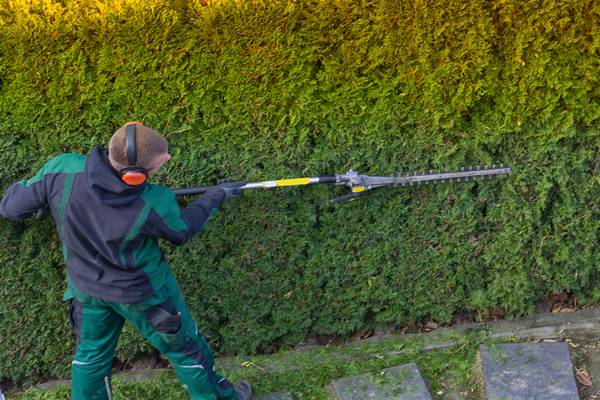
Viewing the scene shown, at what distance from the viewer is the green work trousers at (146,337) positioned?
341 centimetres

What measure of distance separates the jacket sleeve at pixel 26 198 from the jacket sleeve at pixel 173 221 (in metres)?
0.56

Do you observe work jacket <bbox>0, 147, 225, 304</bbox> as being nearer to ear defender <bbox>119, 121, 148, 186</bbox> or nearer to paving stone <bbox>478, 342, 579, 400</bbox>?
ear defender <bbox>119, 121, 148, 186</bbox>

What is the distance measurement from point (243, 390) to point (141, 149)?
1.55m

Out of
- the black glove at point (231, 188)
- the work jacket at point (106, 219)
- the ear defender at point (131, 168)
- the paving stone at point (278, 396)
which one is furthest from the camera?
the paving stone at point (278, 396)

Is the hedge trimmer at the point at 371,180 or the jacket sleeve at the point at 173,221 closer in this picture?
the jacket sleeve at the point at 173,221

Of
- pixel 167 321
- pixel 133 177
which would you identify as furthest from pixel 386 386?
pixel 133 177

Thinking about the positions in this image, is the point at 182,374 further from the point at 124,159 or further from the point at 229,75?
the point at 229,75

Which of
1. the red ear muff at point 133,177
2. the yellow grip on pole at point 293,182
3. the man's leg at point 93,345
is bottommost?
the man's leg at point 93,345

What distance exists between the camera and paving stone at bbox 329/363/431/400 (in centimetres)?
381

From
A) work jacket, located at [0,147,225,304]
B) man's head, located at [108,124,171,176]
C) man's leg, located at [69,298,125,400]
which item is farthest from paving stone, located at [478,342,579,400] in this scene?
man's head, located at [108,124,171,176]

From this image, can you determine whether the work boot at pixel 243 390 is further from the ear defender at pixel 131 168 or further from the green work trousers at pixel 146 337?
the ear defender at pixel 131 168

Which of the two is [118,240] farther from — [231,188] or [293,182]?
[293,182]

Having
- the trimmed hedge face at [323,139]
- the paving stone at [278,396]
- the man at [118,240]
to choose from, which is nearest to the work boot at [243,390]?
the paving stone at [278,396]

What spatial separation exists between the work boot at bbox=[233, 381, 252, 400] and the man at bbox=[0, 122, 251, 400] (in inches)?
9.7
